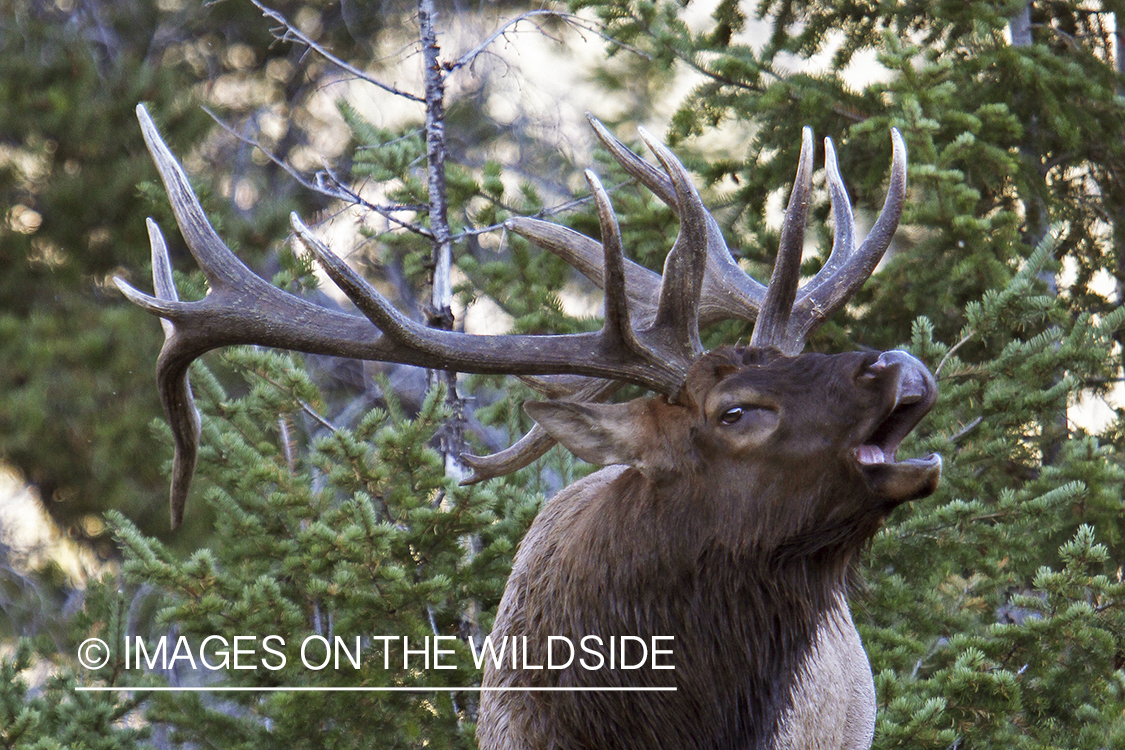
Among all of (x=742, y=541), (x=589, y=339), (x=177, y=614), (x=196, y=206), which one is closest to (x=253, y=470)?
(x=177, y=614)

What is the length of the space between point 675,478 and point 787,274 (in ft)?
1.93

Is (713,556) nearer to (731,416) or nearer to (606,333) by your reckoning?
(731,416)

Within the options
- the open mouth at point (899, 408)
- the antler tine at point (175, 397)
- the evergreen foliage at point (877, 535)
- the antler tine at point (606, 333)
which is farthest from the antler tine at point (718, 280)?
the antler tine at point (175, 397)

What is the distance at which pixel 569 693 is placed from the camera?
277cm

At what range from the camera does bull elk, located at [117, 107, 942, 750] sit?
2.54m

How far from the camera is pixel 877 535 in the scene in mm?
4590

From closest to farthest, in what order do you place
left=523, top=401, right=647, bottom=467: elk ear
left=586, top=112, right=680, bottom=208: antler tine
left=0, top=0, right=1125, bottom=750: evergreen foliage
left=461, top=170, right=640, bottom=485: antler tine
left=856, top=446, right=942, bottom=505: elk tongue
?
left=856, top=446, right=942, bottom=505: elk tongue
left=461, top=170, right=640, bottom=485: antler tine
left=523, top=401, right=647, bottom=467: elk ear
left=586, top=112, right=680, bottom=208: antler tine
left=0, top=0, right=1125, bottom=750: evergreen foliage

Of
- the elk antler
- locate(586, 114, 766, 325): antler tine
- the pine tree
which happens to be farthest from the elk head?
the pine tree

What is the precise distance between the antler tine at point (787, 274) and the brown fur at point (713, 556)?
8.6 inches

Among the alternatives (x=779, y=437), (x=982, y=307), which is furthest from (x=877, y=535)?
(x=779, y=437)

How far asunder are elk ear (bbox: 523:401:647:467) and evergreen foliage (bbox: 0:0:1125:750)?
4.15ft

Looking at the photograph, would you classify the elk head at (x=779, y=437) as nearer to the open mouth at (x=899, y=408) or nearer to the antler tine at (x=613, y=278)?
the open mouth at (x=899, y=408)

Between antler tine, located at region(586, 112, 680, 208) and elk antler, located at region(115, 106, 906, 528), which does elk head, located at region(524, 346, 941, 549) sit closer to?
elk antler, located at region(115, 106, 906, 528)

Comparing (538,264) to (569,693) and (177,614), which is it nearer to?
(177,614)
